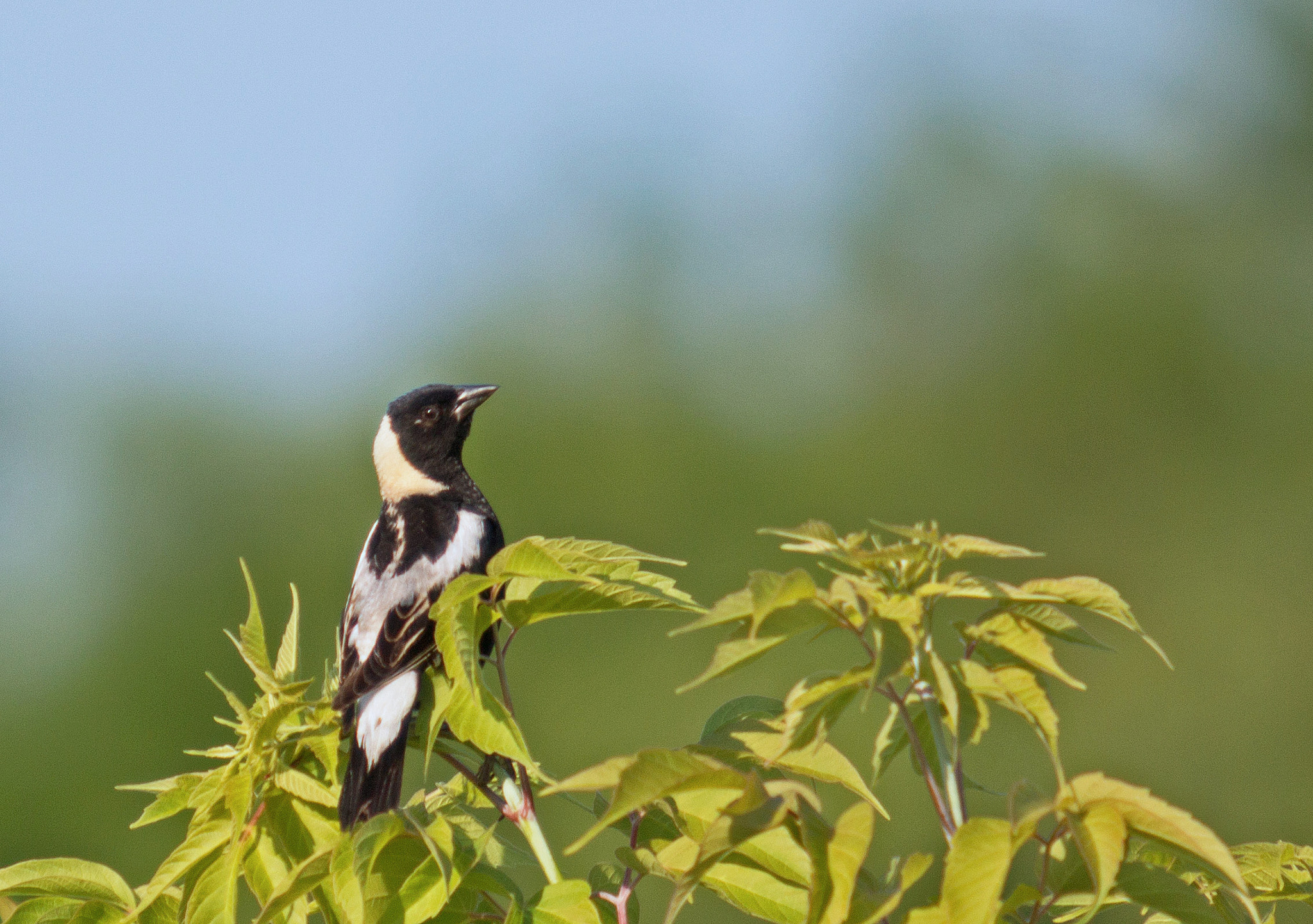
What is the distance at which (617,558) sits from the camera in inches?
58.6

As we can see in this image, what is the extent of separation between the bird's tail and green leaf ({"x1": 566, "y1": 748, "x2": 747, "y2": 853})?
514 millimetres

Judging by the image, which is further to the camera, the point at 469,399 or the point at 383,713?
the point at 469,399

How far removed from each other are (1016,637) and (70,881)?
3.73ft

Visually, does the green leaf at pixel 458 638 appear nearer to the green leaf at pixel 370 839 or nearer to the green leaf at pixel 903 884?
the green leaf at pixel 370 839

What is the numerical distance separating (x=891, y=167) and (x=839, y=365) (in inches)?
186

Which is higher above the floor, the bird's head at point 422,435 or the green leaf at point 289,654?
the green leaf at point 289,654

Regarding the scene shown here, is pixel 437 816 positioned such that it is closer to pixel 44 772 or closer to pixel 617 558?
pixel 617 558

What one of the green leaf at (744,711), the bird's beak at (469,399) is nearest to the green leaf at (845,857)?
the green leaf at (744,711)

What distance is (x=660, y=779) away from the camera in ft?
4.05

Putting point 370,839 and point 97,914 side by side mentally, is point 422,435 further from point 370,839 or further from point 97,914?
point 370,839

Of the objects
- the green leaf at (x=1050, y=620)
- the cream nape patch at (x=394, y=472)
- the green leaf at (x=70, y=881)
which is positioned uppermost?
the green leaf at (x=1050, y=620)

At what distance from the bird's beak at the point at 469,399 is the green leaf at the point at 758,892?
2741mm

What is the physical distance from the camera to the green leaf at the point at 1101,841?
121cm

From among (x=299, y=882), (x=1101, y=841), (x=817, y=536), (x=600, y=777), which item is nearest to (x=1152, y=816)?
(x=1101, y=841)
